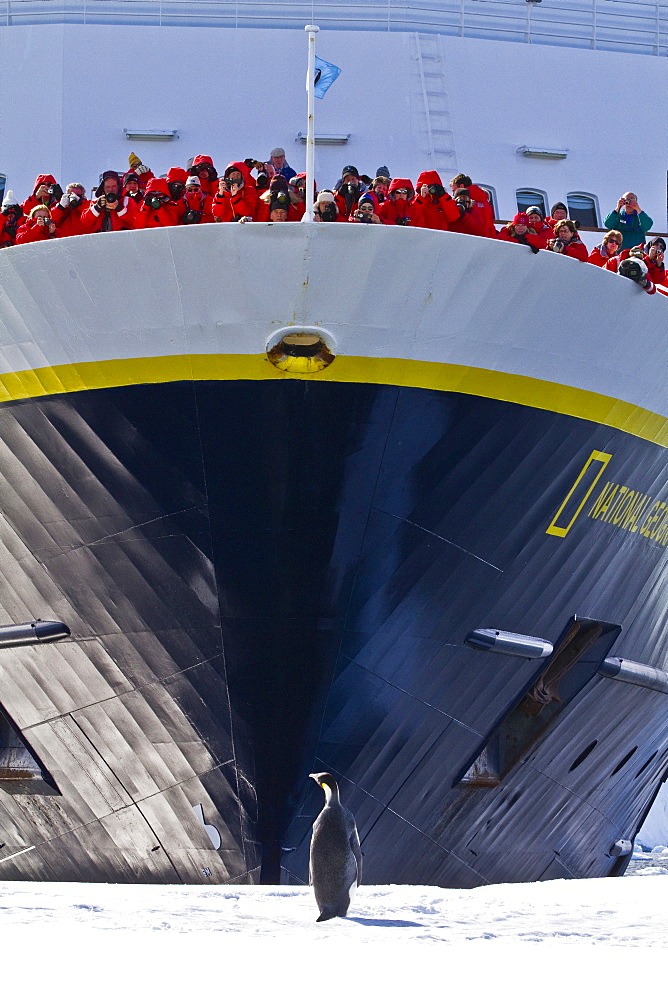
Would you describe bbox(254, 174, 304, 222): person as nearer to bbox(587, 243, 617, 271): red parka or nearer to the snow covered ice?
bbox(587, 243, 617, 271): red parka

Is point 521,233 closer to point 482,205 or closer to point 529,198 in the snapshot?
point 482,205

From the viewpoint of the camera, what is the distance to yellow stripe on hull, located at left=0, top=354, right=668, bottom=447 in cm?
735

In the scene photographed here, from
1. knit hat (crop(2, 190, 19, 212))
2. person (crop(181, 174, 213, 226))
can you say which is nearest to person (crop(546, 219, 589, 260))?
person (crop(181, 174, 213, 226))

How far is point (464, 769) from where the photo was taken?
8398 millimetres

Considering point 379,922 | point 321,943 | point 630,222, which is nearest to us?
point 321,943

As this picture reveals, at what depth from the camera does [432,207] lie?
866cm

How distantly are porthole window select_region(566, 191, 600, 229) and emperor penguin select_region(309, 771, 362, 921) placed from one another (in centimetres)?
769

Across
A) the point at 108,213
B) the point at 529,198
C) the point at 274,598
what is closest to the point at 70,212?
the point at 108,213

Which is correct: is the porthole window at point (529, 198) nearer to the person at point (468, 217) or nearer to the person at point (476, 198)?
the person at point (476, 198)

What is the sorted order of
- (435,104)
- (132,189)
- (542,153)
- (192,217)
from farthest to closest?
1. (542,153)
2. (435,104)
3. (132,189)
4. (192,217)

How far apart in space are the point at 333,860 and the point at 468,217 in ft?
14.0

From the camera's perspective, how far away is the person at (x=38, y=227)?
28.3 feet

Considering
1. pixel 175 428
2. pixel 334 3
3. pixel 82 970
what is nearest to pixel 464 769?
pixel 175 428

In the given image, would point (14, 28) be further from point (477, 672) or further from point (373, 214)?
point (477, 672)
